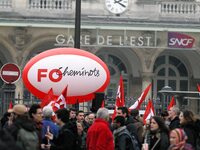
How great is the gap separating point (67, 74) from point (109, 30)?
15071 mm

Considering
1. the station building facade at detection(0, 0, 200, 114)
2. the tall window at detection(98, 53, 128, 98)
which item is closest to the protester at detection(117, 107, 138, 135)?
the station building facade at detection(0, 0, 200, 114)

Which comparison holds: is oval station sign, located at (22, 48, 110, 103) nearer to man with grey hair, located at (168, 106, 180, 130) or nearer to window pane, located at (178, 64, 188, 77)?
man with grey hair, located at (168, 106, 180, 130)

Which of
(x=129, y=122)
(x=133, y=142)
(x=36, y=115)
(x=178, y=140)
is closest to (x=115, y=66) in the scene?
(x=129, y=122)

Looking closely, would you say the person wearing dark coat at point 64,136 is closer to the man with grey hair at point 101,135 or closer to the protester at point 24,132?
the man with grey hair at point 101,135

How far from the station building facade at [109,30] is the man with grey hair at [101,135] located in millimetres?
18811

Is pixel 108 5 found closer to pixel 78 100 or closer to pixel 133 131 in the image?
pixel 78 100

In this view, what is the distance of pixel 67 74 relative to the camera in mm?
18719

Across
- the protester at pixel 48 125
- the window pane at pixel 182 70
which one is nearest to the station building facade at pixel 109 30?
the window pane at pixel 182 70

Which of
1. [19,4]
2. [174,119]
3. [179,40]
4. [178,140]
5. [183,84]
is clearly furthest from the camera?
[183,84]

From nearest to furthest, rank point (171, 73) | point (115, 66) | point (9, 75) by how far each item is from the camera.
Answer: point (9, 75), point (115, 66), point (171, 73)

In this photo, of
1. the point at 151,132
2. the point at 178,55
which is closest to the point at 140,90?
the point at 178,55

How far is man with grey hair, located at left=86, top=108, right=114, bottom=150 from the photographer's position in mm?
13094

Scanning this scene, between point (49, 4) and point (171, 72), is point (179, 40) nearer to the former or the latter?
point (171, 72)

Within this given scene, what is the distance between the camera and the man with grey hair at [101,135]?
43.0 ft
